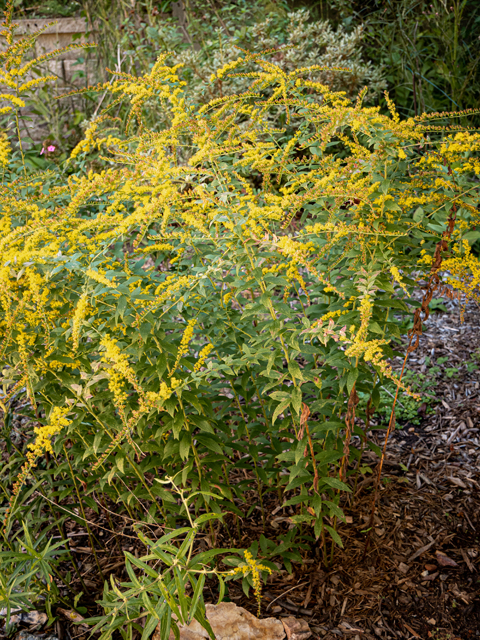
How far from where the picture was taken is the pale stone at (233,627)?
1.99m

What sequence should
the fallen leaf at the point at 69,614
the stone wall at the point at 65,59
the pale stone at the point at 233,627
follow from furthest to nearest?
the stone wall at the point at 65,59, the fallen leaf at the point at 69,614, the pale stone at the point at 233,627

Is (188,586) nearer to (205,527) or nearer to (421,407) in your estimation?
(205,527)

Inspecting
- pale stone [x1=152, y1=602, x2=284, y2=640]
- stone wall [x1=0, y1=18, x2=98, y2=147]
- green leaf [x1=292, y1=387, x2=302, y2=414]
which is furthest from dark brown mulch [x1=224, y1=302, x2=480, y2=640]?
stone wall [x1=0, y1=18, x2=98, y2=147]

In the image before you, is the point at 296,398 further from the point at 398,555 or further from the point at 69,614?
the point at 69,614

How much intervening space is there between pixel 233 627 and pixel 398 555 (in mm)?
925

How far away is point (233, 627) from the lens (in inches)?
79.0

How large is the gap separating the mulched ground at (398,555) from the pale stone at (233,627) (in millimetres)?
188

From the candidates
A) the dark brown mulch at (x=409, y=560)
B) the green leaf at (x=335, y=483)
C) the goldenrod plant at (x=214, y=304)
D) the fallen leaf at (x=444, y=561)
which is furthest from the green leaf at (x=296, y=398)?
the fallen leaf at (x=444, y=561)

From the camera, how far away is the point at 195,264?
2.36 m

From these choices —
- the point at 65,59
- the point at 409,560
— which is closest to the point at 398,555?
the point at 409,560

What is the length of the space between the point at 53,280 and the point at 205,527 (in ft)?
4.69

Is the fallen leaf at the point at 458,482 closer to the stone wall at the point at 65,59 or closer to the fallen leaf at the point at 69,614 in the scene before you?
the fallen leaf at the point at 69,614

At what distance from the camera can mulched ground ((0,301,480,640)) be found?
7.29 ft

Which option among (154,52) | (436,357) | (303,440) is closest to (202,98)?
(154,52)
